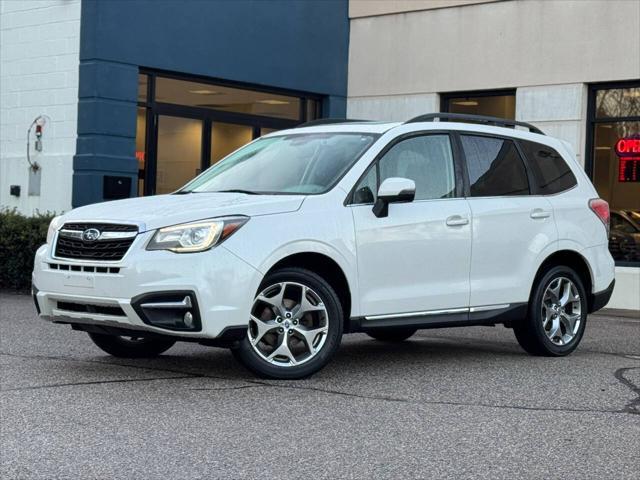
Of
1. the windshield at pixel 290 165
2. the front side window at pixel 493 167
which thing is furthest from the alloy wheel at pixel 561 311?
the windshield at pixel 290 165

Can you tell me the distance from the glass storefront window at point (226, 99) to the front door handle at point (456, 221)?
28.2ft

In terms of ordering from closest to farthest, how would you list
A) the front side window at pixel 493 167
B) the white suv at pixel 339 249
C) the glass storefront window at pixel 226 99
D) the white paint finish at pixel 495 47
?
1. the white suv at pixel 339 249
2. the front side window at pixel 493 167
3. the white paint finish at pixel 495 47
4. the glass storefront window at pixel 226 99

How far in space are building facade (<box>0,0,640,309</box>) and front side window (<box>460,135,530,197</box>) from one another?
21.7 ft

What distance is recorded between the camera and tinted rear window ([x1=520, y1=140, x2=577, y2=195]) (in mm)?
9352

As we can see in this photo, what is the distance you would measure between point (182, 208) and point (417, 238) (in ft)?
5.83

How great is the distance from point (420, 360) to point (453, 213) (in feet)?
4.16

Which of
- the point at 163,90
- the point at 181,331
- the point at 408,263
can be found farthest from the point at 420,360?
the point at 163,90

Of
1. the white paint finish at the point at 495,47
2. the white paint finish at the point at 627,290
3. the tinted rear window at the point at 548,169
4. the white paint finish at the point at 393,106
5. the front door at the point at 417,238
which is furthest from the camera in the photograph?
the white paint finish at the point at 393,106

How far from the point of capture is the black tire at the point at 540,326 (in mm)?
9031

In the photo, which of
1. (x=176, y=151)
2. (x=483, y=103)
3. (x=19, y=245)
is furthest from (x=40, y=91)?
(x=483, y=103)

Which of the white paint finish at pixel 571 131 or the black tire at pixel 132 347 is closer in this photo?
the black tire at pixel 132 347

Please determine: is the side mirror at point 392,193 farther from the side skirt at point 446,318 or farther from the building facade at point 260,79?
the building facade at point 260,79

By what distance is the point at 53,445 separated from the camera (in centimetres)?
552

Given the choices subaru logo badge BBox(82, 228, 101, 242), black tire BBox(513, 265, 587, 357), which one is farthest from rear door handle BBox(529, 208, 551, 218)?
subaru logo badge BBox(82, 228, 101, 242)
